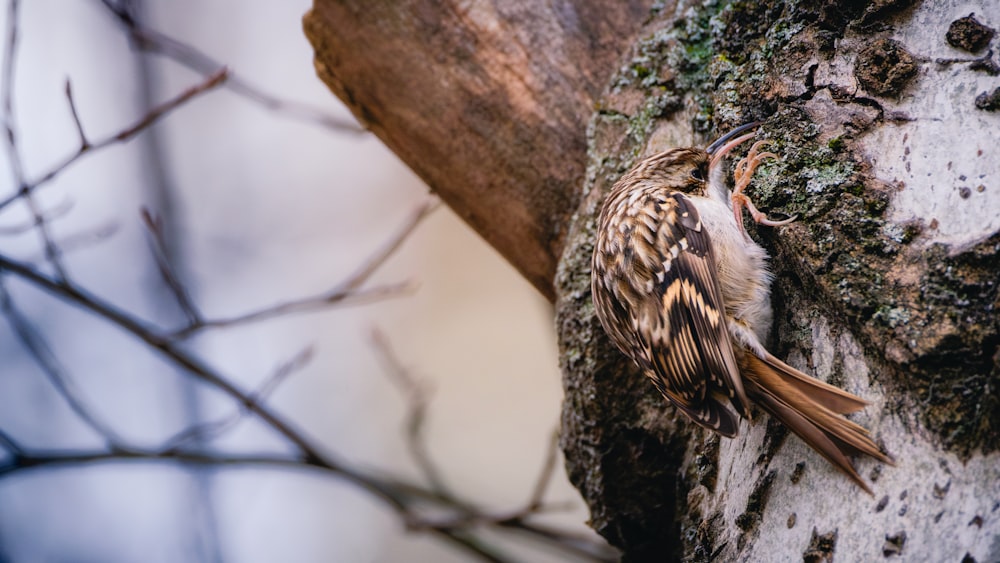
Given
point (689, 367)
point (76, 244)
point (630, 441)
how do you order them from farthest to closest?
point (76, 244) → point (630, 441) → point (689, 367)

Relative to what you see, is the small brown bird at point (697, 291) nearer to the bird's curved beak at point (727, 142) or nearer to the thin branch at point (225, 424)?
the bird's curved beak at point (727, 142)

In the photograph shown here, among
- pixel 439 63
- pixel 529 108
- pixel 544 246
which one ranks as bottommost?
pixel 544 246

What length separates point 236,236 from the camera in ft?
12.3

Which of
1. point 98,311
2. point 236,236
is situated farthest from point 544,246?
point 236,236

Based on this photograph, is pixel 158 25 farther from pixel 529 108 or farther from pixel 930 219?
pixel 930 219

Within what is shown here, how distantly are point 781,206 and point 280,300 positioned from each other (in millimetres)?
2795

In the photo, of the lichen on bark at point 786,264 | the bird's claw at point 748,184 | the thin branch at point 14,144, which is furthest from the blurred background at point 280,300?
the bird's claw at point 748,184

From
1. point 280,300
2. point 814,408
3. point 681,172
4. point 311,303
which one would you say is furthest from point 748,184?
point 280,300

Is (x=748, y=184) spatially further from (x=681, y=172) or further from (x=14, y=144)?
(x=14, y=144)

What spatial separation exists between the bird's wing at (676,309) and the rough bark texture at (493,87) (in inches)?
13.0

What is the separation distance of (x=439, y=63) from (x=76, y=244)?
3.86 feet

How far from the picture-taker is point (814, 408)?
109cm

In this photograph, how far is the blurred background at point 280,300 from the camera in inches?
131

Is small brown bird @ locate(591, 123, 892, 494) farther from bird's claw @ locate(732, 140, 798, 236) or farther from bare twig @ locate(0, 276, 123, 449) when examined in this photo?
bare twig @ locate(0, 276, 123, 449)
